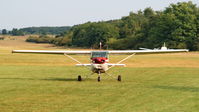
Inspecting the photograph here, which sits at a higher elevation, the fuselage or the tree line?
the tree line

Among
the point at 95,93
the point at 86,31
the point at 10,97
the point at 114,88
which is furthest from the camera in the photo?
the point at 86,31

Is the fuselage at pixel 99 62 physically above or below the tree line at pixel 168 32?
below

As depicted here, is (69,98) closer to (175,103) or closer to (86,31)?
(175,103)

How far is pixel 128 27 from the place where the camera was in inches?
4626

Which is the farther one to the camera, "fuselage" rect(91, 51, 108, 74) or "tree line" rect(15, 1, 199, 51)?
"tree line" rect(15, 1, 199, 51)

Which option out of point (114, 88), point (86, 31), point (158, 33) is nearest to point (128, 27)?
point (86, 31)

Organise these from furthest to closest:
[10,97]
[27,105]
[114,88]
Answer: [114,88] → [10,97] → [27,105]

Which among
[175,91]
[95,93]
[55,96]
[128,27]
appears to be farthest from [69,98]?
[128,27]

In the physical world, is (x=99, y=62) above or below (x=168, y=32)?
below

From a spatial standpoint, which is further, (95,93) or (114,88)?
(114,88)

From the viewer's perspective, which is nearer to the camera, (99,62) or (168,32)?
(99,62)

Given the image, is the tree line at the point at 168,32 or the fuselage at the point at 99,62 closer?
the fuselage at the point at 99,62

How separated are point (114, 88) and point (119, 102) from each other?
4486 mm

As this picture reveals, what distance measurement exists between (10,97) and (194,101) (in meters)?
5.94
